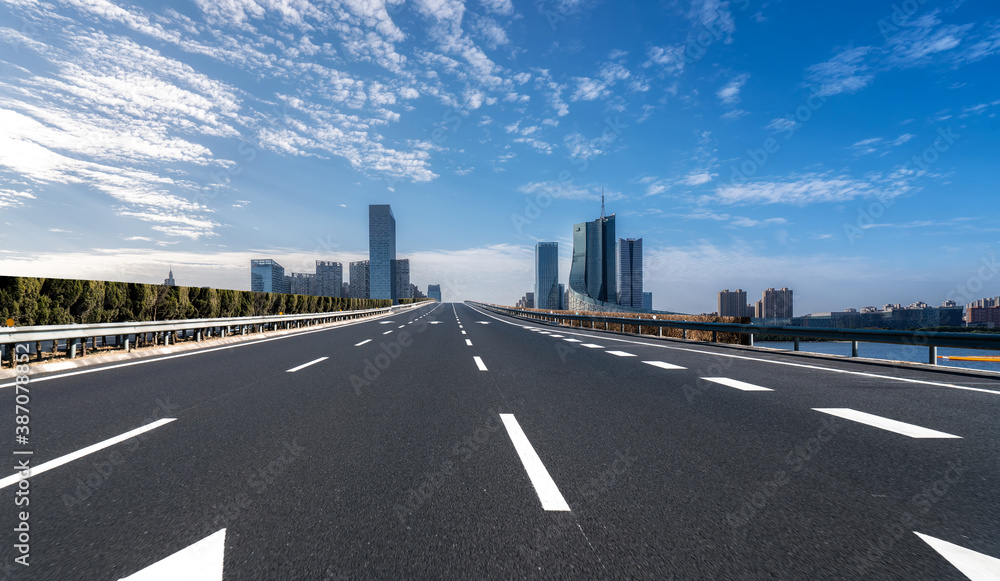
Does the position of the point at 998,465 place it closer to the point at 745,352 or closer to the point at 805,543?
the point at 805,543

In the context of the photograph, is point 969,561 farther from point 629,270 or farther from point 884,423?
point 629,270

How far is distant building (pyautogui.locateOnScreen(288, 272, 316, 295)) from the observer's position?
9381 cm

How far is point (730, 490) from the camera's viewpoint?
130 inches

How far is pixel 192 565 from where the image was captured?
7.75 ft

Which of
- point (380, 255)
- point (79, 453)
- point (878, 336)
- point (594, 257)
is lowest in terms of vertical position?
point (79, 453)

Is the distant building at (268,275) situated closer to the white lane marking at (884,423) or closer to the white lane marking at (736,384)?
the white lane marking at (736,384)

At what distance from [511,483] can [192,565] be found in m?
1.94

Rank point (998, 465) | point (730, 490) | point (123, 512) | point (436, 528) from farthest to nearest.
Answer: point (998, 465)
point (730, 490)
point (123, 512)
point (436, 528)

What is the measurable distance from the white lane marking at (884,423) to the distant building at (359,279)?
128431 millimetres

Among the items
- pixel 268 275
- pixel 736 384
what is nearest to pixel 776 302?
pixel 736 384

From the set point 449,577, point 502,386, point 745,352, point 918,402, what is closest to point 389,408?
point 502,386

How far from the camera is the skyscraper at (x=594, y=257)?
5305 inches

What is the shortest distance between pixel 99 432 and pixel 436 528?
4.13 metres

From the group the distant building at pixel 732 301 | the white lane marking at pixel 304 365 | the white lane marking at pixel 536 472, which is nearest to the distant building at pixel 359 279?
the distant building at pixel 732 301
